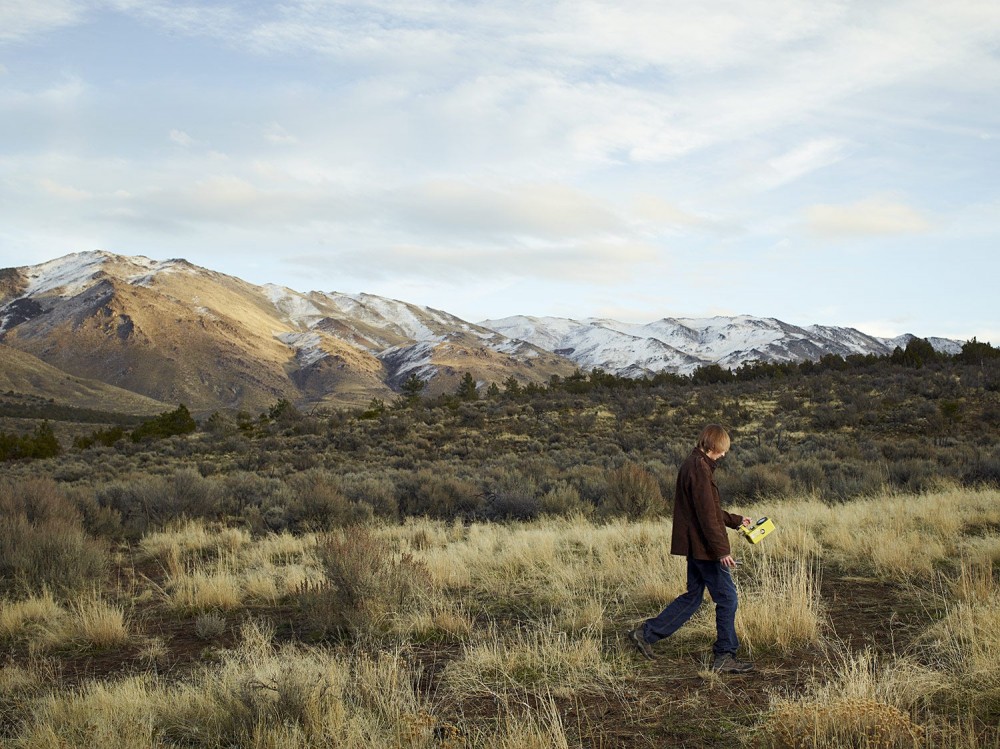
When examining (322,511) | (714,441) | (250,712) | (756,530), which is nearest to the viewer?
(250,712)

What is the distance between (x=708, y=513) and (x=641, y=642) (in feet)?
3.99

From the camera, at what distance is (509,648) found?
223 inches

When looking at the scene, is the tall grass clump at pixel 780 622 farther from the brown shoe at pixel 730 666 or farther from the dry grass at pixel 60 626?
the dry grass at pixel 60 626

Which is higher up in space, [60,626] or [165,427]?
[60,626]

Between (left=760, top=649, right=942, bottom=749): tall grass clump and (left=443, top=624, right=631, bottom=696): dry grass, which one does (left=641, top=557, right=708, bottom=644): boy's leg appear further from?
(left=760, top=649, right=942, bottom=749): tall grass clump

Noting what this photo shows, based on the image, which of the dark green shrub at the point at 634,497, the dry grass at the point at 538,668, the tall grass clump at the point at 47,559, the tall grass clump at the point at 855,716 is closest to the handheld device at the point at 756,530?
the tall grass clump at the point at 855,716

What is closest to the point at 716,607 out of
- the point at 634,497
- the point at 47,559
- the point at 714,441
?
the point at 714,441

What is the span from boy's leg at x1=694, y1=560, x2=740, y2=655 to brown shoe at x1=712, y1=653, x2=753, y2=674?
0.09m

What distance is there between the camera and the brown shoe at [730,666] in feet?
16.2

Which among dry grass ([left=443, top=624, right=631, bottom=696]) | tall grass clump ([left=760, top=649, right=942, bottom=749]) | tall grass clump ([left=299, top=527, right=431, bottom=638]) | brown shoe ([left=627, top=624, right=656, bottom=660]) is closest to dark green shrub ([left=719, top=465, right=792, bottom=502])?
tall grass clump ([left=299, top=527, right=431, bottom=638])

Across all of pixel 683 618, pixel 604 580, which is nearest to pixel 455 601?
pixel 604 580

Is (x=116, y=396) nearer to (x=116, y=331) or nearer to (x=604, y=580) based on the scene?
(x=116, y=331)

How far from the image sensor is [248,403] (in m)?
163

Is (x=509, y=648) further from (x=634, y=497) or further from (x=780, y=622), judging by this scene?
(x=634, y=497)
